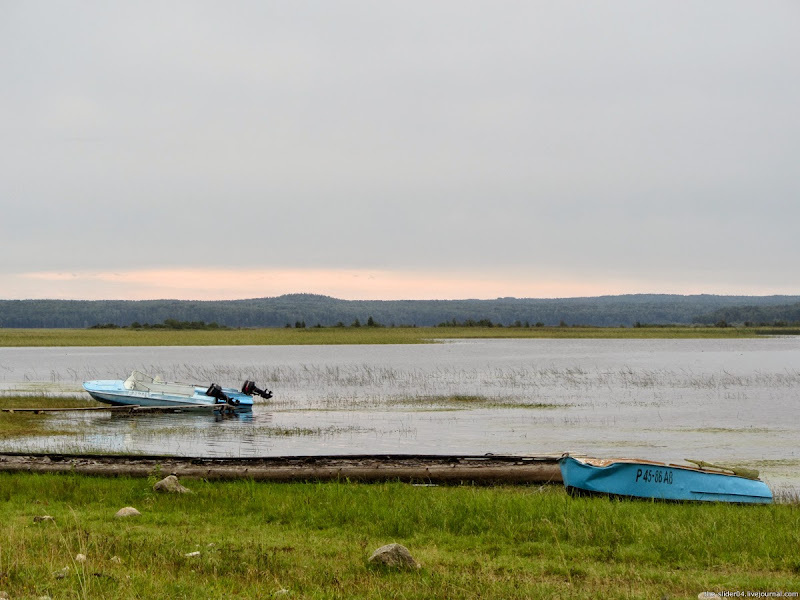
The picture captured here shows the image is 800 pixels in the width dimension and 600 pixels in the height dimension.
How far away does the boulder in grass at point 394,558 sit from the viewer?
32.2 ft

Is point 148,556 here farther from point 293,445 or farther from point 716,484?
point 293,445

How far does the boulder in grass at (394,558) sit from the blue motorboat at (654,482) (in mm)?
5725

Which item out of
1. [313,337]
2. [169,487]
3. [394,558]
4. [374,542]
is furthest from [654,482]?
[313,337]

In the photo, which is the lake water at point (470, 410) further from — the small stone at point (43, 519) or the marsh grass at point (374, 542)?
the small stone at point (43, 519)

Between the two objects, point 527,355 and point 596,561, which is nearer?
point 596,561

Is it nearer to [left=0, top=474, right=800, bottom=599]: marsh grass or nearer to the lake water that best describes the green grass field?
the lake water

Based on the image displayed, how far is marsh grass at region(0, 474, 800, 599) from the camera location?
30.1 ft

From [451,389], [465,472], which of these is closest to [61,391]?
[451,389]

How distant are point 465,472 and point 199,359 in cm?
6179

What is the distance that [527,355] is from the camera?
81.8 metres

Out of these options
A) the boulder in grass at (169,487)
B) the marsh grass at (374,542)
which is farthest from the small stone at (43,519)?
the boulder in grass at (169,487)

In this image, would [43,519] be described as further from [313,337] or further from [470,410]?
[313,337]

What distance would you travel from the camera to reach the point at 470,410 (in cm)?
3647

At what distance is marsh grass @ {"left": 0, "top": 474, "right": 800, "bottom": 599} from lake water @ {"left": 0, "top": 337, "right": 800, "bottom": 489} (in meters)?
8.26
